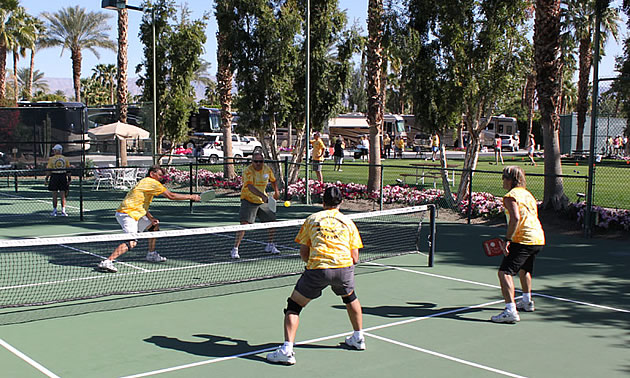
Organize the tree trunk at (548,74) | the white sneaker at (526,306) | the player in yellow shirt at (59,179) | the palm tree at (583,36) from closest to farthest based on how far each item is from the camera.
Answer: the white sneaker at (526,306) < the tree trunk at (548,74) < the player in yellow shirt at (59,179) < the palm tree at (583,36)

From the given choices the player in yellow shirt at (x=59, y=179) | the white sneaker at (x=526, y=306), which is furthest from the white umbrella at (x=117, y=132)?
the white sneaker at (x=526, y=306)

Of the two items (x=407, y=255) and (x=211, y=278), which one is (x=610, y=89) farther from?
(x=211, y=278)

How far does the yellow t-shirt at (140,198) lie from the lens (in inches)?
402

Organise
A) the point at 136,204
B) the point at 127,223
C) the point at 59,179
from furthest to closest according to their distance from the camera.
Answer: the point at 59,179 → the point at 136,204 → the point at 127,223

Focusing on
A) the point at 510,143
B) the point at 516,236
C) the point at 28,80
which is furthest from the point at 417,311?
the point at 28,80

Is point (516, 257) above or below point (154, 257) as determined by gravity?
above

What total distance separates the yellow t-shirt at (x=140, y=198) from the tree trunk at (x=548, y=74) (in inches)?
398

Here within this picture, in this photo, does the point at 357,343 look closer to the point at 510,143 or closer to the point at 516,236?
the point at 516,236

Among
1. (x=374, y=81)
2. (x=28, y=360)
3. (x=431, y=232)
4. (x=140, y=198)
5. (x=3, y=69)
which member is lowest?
(x=28, y=360)

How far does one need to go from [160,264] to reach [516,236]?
19.7 feet

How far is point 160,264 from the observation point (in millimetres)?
11016

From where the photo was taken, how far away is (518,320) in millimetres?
7699

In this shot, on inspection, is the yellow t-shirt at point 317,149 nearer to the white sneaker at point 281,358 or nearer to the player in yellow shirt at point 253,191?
the player in yellow shirt at point 253,191

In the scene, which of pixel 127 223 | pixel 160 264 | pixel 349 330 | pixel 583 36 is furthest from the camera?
pixel 583 36
